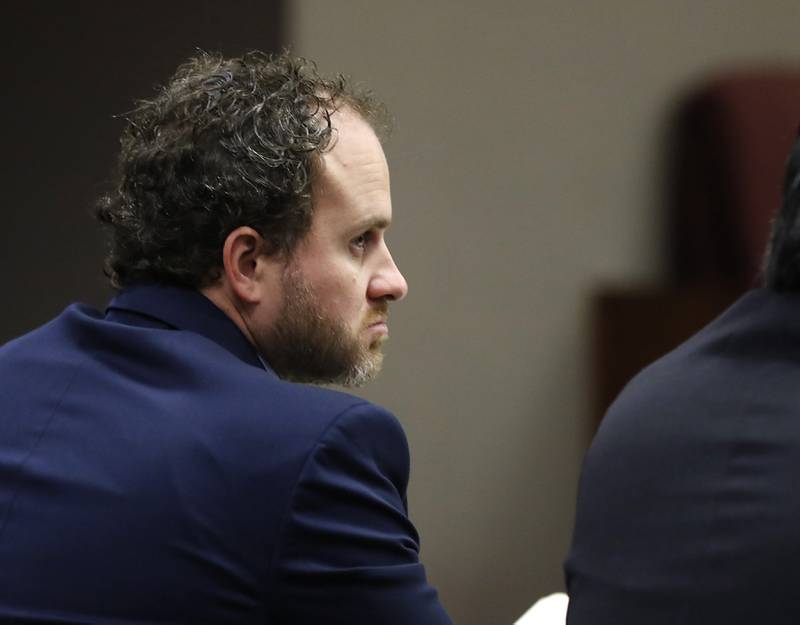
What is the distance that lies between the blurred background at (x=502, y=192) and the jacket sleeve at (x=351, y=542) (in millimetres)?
1973

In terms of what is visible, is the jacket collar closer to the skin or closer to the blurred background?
the skin

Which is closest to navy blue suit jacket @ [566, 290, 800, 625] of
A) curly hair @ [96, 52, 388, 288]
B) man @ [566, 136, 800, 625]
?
man @ [566, 136, 800, 625]

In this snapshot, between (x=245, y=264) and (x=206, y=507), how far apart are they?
33 centimetres

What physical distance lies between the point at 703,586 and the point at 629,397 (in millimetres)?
228

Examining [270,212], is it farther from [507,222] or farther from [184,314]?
[507,222]

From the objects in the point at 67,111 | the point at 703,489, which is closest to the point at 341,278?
the point at 703,489

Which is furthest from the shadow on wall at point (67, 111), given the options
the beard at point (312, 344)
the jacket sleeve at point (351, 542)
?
the jacket sleeve at point (351, 542)

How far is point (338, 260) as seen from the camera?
5.17ft

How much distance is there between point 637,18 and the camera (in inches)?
152

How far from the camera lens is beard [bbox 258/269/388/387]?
1541 millimetres

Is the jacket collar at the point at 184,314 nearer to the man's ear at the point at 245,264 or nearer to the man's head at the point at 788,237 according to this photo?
the man's ear at the point at 245,264

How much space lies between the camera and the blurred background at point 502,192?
3182 millimetres

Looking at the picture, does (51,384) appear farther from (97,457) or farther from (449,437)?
(449,437)

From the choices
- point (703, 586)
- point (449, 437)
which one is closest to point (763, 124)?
point (449, 437)
